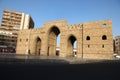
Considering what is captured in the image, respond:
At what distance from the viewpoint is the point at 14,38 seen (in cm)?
7256

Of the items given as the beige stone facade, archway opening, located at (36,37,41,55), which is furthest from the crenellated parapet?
archway opening, located at (36,37,41,55)

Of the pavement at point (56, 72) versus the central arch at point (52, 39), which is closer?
the pavement at point (56, 72)

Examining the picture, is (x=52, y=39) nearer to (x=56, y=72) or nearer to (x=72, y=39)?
(x=72, y=39)

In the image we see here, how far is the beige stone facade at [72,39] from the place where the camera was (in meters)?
33.0

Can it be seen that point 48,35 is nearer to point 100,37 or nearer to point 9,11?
point 100,37

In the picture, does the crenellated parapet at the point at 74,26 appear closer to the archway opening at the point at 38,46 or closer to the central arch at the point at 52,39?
the central arch at the point at 52,39

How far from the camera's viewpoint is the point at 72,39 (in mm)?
39844

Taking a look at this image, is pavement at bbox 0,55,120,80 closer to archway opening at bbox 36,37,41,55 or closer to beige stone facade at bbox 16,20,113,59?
beige stone facade at bbox 16,20,113,59

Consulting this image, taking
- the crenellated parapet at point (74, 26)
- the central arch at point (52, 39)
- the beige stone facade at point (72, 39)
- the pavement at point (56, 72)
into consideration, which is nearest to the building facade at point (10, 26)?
the beige stone facade at point (72, 39)

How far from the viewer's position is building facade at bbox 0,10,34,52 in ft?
222

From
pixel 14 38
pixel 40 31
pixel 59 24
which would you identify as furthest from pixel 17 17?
pixel 59 24

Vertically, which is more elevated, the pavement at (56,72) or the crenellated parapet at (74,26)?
the crenellated parapet at (74,26)

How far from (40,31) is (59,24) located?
729 cm

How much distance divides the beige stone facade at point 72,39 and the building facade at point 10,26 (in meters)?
21.8
